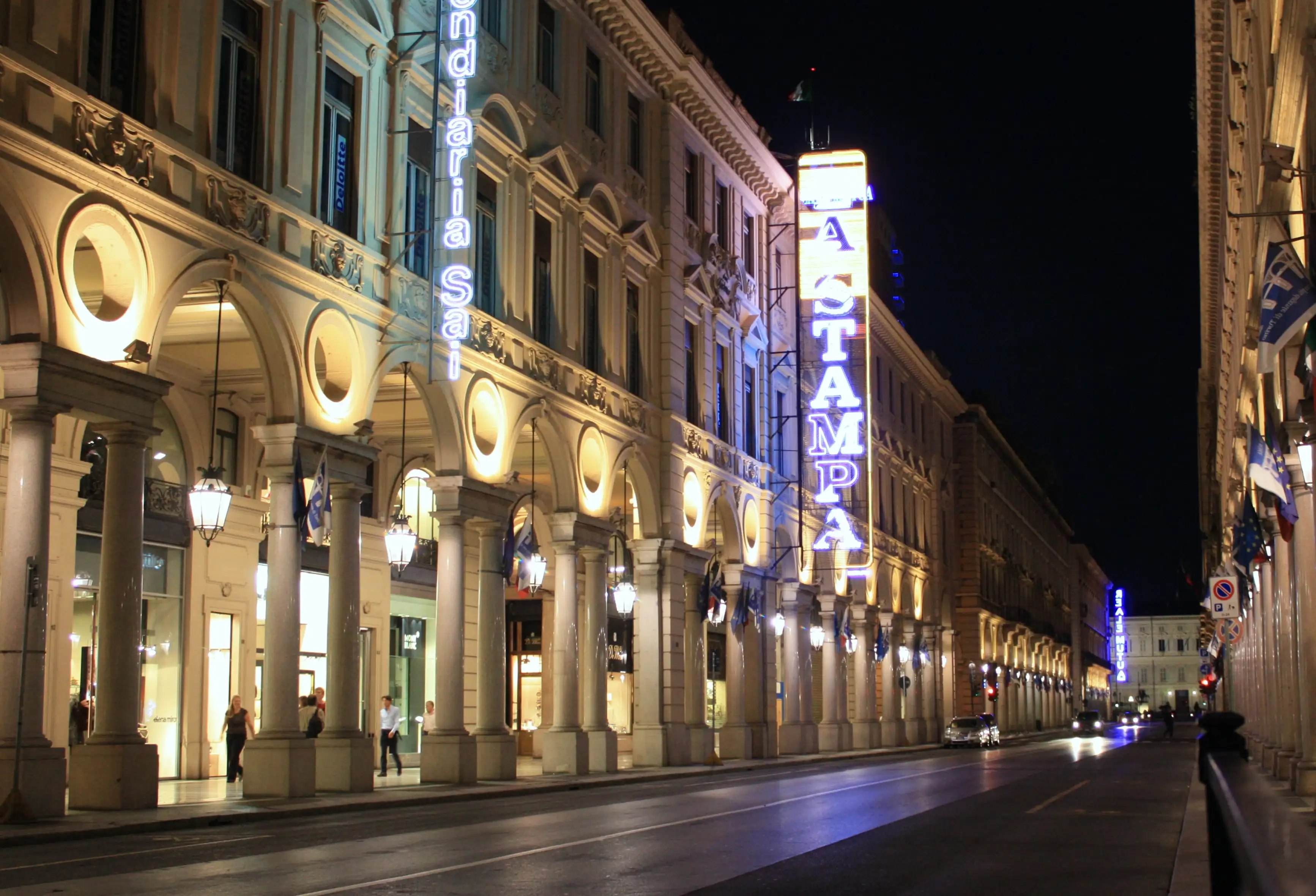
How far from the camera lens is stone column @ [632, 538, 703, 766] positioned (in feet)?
122

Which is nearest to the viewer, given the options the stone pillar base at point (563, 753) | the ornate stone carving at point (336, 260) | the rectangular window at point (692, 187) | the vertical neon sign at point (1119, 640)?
the ornate stone carving at point (336, 260)

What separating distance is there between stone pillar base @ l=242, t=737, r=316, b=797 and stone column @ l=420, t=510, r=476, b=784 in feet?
17.5

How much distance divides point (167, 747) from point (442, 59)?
13425mm

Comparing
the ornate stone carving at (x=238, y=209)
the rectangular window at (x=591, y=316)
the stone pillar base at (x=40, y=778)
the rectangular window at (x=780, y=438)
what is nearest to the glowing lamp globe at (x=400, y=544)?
the ornate stone carving at (x=238, y=209)

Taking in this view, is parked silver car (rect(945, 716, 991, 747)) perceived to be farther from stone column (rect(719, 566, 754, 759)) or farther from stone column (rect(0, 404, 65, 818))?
stone column (rect(0, 404, 65, 818))

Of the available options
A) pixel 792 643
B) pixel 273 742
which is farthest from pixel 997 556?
pixel 273 742

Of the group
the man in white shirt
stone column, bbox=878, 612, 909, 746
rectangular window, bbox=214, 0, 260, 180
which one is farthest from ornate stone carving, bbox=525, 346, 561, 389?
stone column, bbox=878, 612, 909, 746

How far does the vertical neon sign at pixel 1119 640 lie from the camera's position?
19212 centimetres

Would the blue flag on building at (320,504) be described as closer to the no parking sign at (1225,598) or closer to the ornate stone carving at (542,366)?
the ornate stone carving at (542,366)

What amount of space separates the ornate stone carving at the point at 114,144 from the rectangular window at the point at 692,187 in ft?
75.1

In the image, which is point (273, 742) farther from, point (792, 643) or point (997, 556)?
point (997, 556)

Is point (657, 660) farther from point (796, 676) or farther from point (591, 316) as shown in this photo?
point (796, 676)

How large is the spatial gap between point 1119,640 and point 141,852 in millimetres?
189228

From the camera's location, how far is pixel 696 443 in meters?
40.4
